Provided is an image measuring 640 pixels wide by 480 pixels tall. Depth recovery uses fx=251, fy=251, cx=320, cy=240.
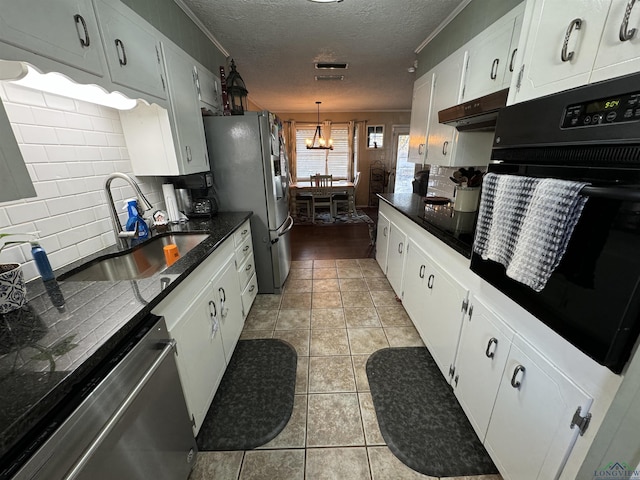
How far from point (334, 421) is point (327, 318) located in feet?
2.98

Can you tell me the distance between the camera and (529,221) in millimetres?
752

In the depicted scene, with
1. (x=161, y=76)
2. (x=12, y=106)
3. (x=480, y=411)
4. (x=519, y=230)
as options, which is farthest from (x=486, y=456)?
(x=161, y=76)

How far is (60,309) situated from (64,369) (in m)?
0.37

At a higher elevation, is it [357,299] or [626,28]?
[626,28]

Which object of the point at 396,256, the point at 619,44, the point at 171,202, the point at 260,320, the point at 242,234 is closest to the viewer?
the point at 619,44

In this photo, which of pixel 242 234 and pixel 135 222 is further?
pixel 242 234

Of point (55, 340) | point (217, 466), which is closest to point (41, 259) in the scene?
point (55, 340)

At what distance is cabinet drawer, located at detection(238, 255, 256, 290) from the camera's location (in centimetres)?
203

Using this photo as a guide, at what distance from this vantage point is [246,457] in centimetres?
121

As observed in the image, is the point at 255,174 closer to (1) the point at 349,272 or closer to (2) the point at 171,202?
(2) the point at 171,202

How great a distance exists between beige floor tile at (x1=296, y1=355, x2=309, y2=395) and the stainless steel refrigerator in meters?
0.98

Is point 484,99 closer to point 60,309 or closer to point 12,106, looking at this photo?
point 60,309

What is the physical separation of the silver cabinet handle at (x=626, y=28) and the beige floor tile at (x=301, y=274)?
2654 millimetres

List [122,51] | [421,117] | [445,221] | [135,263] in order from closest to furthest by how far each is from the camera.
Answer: [122,51]
[135,263]
[445,221]
[421,117]
